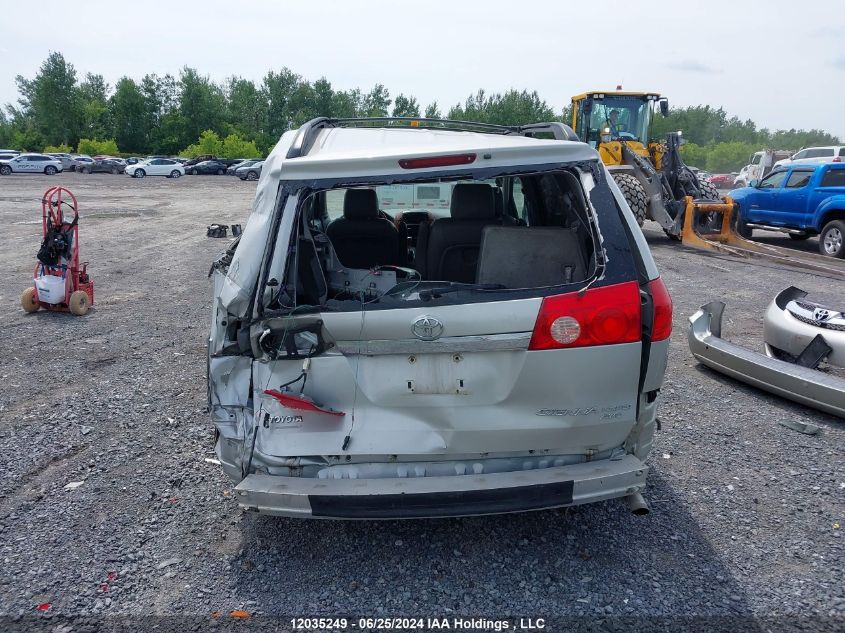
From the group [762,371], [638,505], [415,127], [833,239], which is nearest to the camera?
[638,505]

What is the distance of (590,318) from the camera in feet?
9.05

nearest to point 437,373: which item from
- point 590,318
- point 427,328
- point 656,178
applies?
point 427,328

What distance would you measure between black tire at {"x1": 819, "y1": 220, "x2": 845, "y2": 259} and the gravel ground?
30.6 ft

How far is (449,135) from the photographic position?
3.77 m

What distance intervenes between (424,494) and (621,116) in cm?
1494

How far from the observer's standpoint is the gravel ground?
9.16 feet

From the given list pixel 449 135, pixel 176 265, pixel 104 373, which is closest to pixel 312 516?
pixel 449 135

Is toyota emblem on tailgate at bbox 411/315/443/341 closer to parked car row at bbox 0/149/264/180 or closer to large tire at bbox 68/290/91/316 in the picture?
large tire at bbox 68/290/91/316

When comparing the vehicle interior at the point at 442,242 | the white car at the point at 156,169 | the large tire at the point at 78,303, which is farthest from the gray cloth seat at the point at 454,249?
the white car at the point at 156,169

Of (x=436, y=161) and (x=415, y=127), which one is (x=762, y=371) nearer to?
(x=415, y=127)

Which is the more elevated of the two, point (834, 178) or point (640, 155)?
point (640, 155)

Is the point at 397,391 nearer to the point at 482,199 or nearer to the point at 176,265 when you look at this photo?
the point at 482,199

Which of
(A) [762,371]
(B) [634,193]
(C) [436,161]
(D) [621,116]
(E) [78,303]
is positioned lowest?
(E) [78,303]

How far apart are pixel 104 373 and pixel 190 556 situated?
3219 mm
